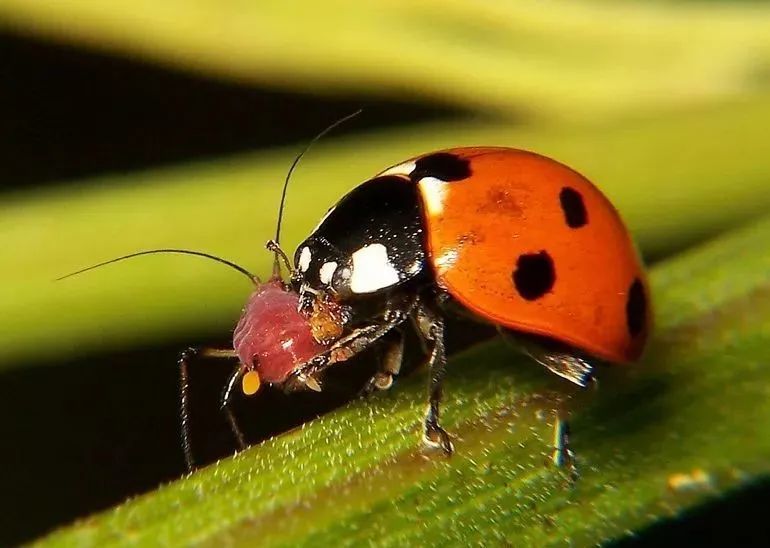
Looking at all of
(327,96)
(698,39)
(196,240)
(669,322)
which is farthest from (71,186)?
(698,39)

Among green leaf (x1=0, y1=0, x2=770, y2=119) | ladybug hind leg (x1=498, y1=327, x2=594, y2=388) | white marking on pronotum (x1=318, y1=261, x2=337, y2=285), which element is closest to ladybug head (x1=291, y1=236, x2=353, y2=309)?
white marking on pronotum (x1=318, y1=261, x2=337, y2=285)

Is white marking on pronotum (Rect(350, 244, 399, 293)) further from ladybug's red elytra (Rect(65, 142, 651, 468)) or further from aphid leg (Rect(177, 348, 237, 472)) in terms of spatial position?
aphid leg (Rect(177, 348, 237, 472))

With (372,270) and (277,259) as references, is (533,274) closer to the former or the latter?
(372,270)

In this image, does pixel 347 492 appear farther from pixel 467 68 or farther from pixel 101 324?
pixel 467 68

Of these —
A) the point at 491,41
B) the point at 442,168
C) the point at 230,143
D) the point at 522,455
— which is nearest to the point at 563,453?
the point at 522,455

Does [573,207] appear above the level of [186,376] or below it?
above
